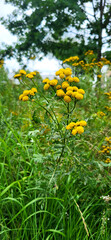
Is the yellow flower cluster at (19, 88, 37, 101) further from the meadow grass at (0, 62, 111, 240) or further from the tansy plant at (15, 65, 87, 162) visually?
the meadow grass at (0, 62, 111, 240)

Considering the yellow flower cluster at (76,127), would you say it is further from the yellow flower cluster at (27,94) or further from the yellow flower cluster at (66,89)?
the yellow flower cluster at (27,94)

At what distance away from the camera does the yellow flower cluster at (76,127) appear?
139 cm

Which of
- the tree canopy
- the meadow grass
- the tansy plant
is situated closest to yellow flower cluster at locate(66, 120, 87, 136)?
the tansy plant

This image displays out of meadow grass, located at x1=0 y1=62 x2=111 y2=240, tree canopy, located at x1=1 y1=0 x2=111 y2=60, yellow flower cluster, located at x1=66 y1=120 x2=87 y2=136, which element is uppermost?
tree canopy, located at x1=1 y1=0 x2=111 y2=60

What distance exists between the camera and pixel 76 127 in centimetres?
145

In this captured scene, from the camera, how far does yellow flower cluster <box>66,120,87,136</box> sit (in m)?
1.39

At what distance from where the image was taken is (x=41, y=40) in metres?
6.60

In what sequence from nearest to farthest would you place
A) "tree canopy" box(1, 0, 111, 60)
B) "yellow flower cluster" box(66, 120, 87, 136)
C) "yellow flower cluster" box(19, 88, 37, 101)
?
"yellow flower cluster" box(66, 120, 87, 136) < "yellow flower cluster" box(19, 88, 37, 101) < "tree canopy" box(1, 0, 111, 60)

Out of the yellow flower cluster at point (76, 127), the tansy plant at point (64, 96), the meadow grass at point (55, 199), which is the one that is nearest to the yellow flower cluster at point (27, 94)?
the tansy plant at point (64, 96)

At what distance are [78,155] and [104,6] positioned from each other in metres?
6.92

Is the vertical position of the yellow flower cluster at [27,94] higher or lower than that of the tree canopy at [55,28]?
lower

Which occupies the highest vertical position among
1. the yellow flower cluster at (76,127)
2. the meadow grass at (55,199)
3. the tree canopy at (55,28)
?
the tree canopy at (55,28)

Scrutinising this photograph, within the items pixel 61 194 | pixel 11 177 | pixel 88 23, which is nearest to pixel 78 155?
pixel 61 194

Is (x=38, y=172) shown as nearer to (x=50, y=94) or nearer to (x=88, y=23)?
(x=50, y=94)
